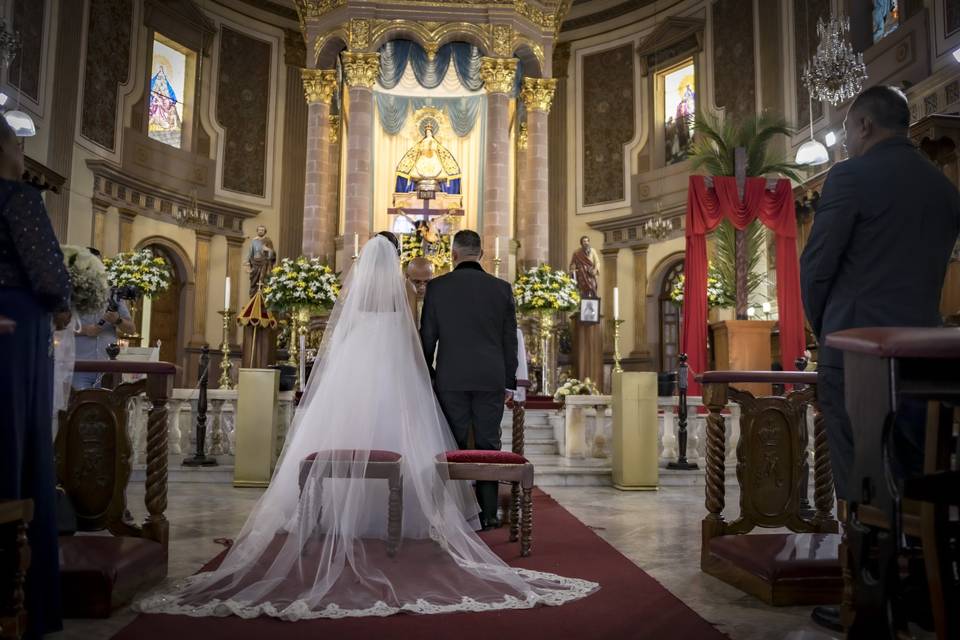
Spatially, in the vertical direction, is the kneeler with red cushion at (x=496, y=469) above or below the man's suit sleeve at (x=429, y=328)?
below

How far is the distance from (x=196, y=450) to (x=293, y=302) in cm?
349

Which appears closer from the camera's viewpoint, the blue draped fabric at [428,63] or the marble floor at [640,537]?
the marble floor at [640,537]

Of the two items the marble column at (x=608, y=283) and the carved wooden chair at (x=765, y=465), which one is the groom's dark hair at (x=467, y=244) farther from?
the marble column at (x=608, y=283)

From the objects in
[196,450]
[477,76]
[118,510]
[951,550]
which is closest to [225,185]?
[477,76]

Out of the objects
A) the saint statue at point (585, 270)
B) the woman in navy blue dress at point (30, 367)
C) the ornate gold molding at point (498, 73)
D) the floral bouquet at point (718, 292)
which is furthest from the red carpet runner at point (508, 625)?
the ornate gold molding at point (498, 73)

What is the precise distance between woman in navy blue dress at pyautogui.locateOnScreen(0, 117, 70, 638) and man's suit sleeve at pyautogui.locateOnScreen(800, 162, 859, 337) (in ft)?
8.70

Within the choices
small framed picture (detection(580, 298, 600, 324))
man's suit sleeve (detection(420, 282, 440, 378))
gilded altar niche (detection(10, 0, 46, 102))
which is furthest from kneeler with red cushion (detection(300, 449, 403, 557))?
gilded altar niche (detection(10, 0, 46, 102))

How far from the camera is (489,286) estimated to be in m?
5.17

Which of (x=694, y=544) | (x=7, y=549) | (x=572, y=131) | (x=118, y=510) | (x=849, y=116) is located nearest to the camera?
(x=7, y=549)

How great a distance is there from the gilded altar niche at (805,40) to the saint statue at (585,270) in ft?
13.9

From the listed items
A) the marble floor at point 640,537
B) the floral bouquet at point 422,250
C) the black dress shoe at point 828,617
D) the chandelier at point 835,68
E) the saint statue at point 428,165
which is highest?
the saint statue at point 428,165

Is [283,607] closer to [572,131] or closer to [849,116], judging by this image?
[849,116]

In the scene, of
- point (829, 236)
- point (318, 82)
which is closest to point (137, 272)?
point (318, 82)

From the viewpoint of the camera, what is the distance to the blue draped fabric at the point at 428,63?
52.5 feet
